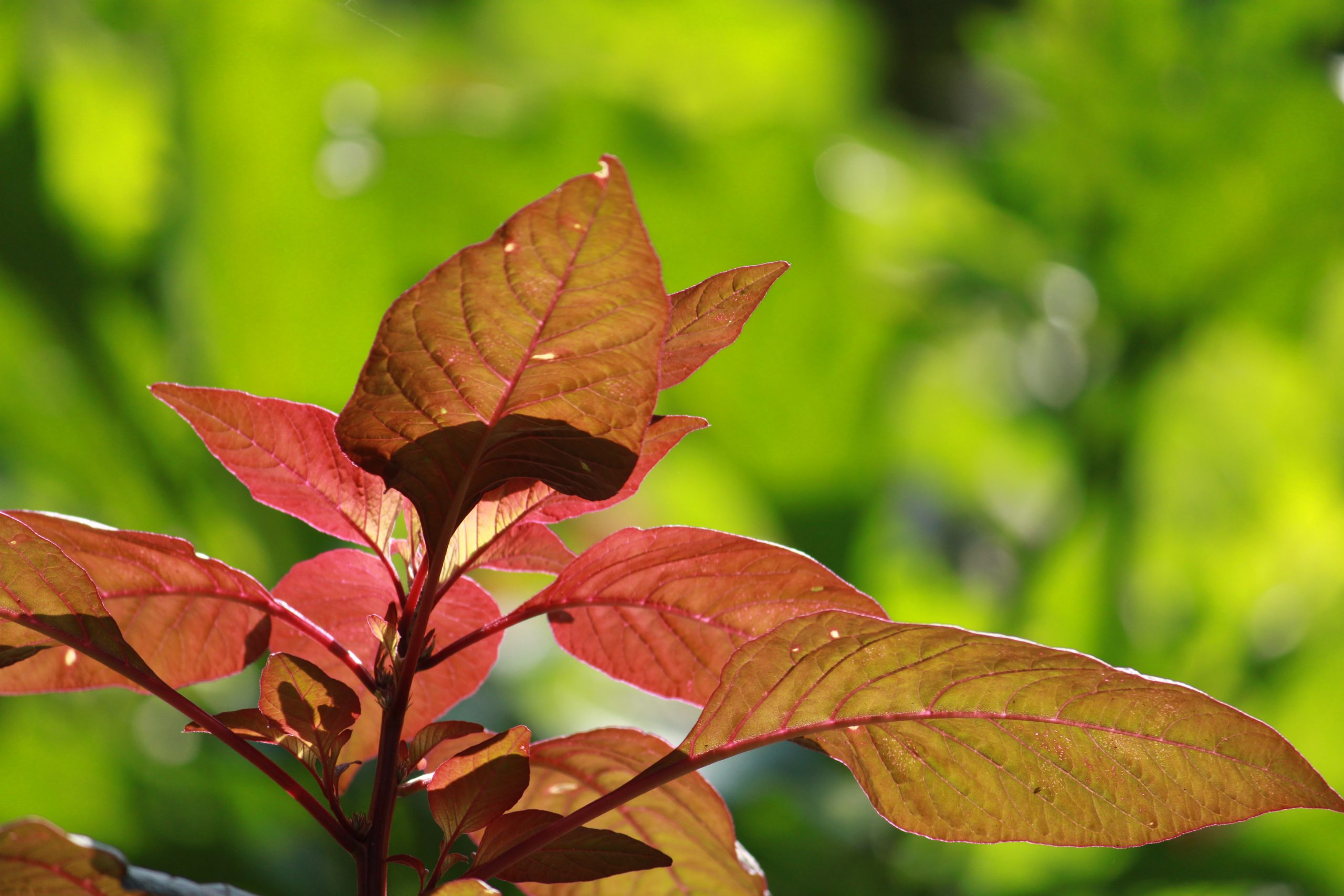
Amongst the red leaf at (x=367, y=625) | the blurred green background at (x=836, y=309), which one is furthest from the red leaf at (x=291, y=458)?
the blurred green background at (x=836, y=309)

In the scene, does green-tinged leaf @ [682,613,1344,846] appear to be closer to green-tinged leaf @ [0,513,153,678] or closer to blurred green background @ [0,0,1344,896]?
green-tinged leaf @ [0,513,153,678]

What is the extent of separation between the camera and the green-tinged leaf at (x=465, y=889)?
12cm

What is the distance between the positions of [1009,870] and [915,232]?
635 millimetres

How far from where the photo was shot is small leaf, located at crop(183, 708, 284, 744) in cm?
14

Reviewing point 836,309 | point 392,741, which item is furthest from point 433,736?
point 836,309

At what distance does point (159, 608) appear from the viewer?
0.17m

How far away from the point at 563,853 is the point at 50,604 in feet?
0.27

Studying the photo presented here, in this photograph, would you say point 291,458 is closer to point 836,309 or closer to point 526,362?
point 526,362

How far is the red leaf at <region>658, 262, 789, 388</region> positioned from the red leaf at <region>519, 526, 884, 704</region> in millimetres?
31

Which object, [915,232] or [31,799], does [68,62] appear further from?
[915,232]

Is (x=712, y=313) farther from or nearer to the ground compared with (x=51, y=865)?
farther from the ground

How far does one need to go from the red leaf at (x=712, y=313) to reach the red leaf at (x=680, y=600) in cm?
3

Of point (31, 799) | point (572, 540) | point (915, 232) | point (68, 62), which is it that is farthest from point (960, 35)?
point (31, 799)

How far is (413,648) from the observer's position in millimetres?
143
